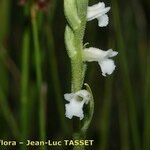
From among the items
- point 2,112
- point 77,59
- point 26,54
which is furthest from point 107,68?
point 2,112

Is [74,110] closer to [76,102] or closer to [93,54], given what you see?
[76,102]

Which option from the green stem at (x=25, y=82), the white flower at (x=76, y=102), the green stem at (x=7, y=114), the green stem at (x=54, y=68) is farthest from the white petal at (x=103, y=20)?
the green stem at (x=7, y=114)

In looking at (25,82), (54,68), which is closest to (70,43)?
(25,82)

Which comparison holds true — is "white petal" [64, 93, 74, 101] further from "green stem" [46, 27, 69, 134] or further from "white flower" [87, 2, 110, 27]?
"green stem" [46, 27, 69, 134]

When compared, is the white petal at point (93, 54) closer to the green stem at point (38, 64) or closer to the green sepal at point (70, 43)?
the green sepal at point (70, 43)

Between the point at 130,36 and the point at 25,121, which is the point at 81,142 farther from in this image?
the point at 130,36

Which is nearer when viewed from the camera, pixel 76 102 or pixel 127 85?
pixel 76 102
